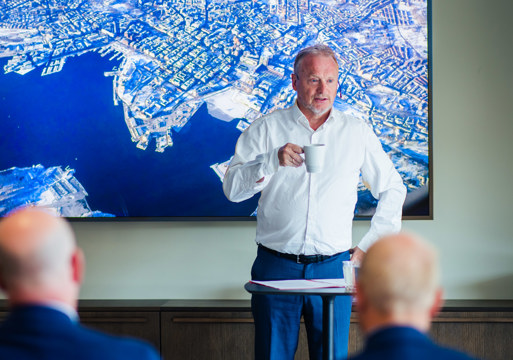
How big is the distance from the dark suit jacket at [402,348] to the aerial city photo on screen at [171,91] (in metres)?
2.54

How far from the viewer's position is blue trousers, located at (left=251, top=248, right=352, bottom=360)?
8.63 ft

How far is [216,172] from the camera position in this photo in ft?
11.8

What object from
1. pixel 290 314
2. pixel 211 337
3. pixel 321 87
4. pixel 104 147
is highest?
pixel 321 87

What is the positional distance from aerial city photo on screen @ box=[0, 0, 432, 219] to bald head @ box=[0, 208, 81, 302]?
2440mm

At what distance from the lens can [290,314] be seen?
8.64 feet

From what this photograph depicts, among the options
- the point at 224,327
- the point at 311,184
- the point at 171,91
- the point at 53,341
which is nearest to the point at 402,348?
the point at 53,341

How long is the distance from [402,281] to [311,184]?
1676 mm

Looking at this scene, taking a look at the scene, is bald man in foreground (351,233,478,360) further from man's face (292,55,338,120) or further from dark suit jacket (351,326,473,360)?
man's face (292,55,338,120)

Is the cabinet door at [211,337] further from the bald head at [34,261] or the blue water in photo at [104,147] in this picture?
the bald head at [34,261]

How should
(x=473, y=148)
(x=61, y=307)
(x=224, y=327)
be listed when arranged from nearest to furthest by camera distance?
(x=61, y=307)
(x=224, y=327)
(x=473, y=148)

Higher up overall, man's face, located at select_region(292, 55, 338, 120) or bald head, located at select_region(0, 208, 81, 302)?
man's face, located at select_region(292, 55, 338, 120)

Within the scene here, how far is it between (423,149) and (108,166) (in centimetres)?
177

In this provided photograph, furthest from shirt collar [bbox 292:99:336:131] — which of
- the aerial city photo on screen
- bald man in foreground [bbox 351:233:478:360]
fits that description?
bald man in foreground [bbox 351:233:478:360]

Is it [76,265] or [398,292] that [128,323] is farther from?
[398,292]
